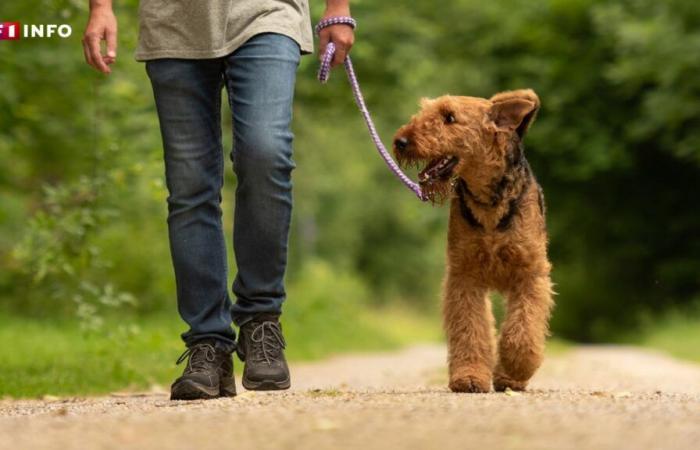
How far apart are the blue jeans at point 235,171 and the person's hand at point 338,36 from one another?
23 cm

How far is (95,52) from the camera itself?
16.5 feet

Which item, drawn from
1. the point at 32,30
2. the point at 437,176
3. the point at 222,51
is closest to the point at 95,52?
the point at 222,51

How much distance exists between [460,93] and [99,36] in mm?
17083

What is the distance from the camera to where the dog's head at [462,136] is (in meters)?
5.48

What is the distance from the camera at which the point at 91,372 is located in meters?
7.80

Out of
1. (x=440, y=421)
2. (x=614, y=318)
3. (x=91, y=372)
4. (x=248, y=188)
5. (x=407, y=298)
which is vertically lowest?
(x=407, y=298)

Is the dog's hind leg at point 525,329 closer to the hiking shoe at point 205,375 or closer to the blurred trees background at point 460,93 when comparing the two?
the hiking shoe at point 205,375

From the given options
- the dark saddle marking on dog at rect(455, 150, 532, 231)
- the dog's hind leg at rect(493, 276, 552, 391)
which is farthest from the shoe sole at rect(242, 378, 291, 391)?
the dark saddle marking on dog at rect(455, 150, 532, 231)

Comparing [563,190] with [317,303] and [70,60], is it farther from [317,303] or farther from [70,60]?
[70,60]

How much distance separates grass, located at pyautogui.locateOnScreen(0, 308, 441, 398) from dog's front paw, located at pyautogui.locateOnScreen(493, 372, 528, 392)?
2481mm

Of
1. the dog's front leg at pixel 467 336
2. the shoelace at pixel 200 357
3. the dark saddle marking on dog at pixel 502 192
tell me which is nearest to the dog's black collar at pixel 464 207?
the dark saddle marking on dog at pixel 502 192

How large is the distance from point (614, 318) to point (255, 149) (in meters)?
19.7

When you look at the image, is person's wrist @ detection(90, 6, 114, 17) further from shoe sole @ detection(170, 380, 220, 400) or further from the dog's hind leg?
the dog's hind leg

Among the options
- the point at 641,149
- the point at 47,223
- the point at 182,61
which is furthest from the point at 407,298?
the point at 182,61
